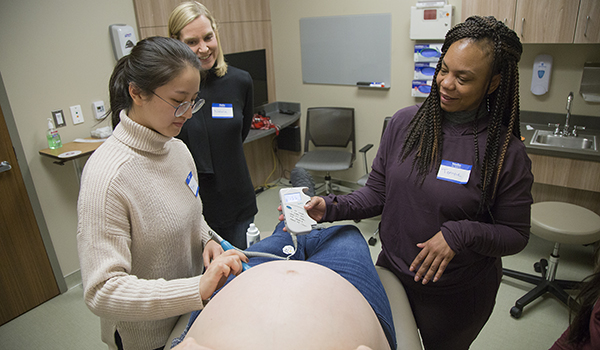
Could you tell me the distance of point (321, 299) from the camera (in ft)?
2.14

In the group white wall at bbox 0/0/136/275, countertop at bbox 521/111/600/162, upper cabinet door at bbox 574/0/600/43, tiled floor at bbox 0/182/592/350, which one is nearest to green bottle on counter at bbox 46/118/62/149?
white wall at bbox 0/0/136/275

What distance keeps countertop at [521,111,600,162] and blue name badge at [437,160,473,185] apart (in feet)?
6.17

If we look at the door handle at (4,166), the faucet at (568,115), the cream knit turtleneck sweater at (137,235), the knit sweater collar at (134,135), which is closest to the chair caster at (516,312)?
the faucet at (568,115)

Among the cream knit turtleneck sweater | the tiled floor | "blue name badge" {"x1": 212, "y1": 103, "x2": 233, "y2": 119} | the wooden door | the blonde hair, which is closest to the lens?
the cream knit turtleneck sweater

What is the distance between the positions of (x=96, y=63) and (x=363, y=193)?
2.11m

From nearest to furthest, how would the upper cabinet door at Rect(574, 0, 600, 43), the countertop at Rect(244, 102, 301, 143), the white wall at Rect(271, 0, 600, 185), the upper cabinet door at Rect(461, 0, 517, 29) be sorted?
the upper cabinet door at Rect(574, 0, 600, 43) → the upper cabinet door at Rect(461, 0, 517, 29) → the white wall at Rect(271, 0, 600, 185) → the countertop at Rect(244, 102, 301, 143)

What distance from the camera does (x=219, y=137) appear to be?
6.07 feet

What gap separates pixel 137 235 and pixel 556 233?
225 cm

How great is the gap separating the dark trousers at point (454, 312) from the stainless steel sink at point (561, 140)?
1.90 metres

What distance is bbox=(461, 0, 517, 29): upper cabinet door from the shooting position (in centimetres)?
256

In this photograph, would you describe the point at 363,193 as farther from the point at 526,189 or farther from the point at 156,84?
the point at 156,84

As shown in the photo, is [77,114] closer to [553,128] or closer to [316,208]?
[316,208]

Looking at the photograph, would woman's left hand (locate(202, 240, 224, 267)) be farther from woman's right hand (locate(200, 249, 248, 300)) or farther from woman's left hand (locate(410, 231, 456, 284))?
woman's left hand (locate(410, 231, 456, 284))

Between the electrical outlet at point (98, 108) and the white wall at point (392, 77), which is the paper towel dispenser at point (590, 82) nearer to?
the white wall at point (392, 77)
